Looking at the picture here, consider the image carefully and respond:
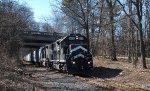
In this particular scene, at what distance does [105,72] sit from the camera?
30.5 meters

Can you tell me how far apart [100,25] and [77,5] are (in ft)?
14.5

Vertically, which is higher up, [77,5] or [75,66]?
[77,5]

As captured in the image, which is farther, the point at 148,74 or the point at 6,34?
the point at 6,34

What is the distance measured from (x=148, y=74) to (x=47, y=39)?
51834 mm

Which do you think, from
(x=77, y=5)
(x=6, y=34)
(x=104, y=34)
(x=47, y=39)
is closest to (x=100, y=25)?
(x=77, y=5)

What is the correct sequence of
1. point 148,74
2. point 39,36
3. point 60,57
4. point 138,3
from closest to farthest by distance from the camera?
point 148,74
point 138,3
point 60,57
point 39,36

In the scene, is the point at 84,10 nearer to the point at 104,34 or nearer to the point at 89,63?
the point at 104,34

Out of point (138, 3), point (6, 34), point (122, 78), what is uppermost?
point (138, 3)

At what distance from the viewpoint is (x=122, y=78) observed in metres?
25.9

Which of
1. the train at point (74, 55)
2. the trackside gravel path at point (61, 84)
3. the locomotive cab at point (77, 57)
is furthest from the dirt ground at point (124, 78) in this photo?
the train at point (74, 55)

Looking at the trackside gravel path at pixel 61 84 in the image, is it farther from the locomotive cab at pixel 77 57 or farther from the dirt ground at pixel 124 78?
the locomotive cab at pixel 77 57

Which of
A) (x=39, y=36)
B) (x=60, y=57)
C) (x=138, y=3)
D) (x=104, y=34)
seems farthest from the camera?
(x=39, y=36)

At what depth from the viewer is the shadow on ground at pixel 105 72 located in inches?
1136

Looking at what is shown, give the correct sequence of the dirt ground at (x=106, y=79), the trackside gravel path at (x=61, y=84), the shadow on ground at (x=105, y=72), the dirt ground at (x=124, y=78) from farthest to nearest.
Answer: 1. the shadow on ground at (x=105, y=72)
2. the dirt ground at (x=124, y=78)
3. the dirt ground at (x=106, y=79)
4. the trackside gravel path at (x=61, y=84)
